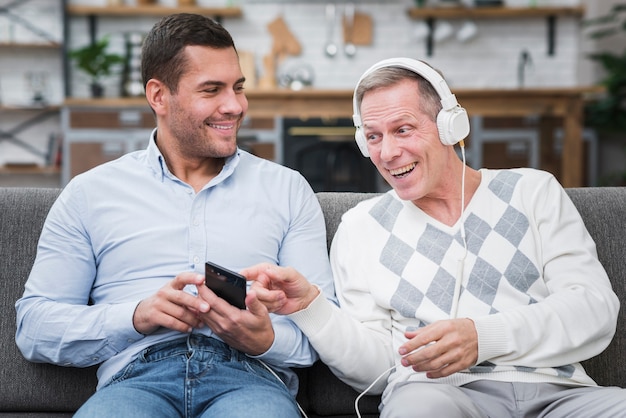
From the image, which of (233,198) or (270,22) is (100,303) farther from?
(270,22)

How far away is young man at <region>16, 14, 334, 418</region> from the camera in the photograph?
140 centimetres

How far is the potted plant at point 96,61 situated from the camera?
523cm

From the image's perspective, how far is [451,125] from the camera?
149 centimetres

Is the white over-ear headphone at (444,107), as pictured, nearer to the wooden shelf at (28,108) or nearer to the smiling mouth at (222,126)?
the smiling mouth at (222,126)

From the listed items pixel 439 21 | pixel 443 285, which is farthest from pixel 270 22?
pixel 443 285

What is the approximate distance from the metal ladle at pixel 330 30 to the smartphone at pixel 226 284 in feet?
15.2

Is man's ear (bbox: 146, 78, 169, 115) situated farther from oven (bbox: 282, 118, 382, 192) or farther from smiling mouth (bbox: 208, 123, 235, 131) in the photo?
oven (bbox: 282, 118, 382, 192)

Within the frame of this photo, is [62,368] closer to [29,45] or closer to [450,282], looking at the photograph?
[450,282]

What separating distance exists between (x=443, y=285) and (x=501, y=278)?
108 millimetres

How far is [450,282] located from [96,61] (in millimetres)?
4351

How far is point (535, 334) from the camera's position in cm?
136

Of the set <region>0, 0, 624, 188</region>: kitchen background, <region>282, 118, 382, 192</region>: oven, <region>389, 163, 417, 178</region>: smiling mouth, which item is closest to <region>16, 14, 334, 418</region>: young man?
<region>389, 163, 417, 178</region>: smiling mouth

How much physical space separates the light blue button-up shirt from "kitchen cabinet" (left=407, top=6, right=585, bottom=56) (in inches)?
169

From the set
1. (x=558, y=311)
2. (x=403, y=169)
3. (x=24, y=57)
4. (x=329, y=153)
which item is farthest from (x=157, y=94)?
(x=24, y=57)
